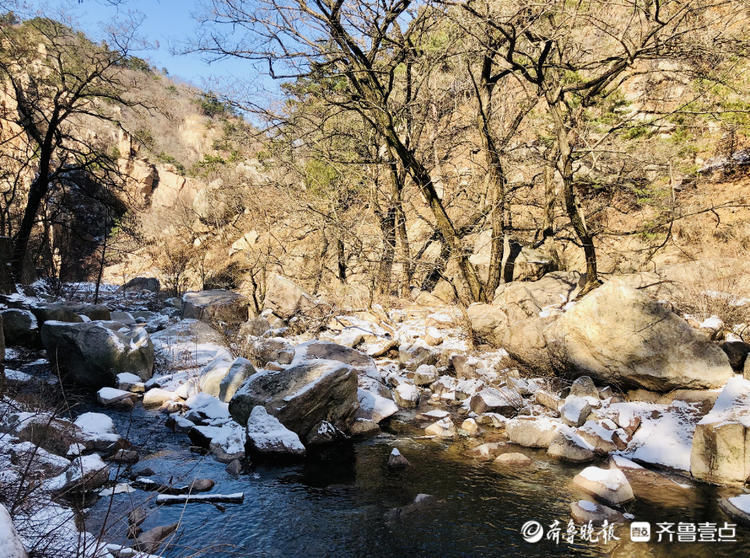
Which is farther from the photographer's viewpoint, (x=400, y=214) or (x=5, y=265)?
(x=400, y=214)

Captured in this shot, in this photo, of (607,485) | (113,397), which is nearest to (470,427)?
(607,485)

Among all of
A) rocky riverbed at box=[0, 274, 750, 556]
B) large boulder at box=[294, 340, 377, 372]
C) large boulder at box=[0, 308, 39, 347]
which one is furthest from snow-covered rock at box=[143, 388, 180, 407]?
large boulder at box=[0, 308, 39, 347]

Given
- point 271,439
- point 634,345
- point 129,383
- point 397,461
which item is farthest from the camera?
point 129,383

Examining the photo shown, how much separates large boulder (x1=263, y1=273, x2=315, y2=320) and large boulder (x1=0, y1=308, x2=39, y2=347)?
460 cm

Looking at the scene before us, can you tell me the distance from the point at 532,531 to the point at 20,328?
920 cm

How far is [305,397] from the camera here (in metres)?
5.48

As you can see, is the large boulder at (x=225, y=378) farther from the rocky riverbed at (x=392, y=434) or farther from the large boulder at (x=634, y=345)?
the large boulder at (x=634, y=345)

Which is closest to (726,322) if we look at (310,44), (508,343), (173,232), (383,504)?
(508,343)

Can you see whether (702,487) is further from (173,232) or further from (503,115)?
(173,232)

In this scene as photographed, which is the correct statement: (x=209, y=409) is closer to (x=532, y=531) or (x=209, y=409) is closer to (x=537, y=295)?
(x=532, y=531)

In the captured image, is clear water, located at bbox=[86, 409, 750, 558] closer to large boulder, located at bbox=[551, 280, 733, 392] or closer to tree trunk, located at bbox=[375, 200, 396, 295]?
large boulder, located at bbox=[551, 280, 733, 392]

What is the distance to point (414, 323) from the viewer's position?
970 centimetres

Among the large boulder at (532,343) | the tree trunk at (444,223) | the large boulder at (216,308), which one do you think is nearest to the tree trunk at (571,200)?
the large boulder at (532,343)

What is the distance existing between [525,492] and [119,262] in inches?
1015
